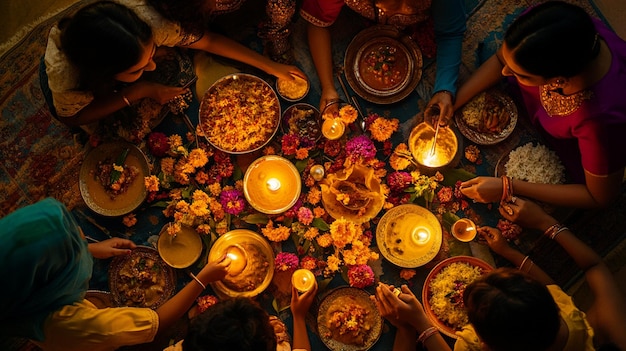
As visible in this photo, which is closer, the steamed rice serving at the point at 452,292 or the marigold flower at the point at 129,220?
the steamed rice serving at the point at 452,292

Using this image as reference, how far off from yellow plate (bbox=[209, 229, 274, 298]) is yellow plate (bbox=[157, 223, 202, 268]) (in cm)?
10

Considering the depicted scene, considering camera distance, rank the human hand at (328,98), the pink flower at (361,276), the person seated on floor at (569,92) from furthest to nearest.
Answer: the human hand at (328,98) < the pink flower at (361,276) < the person seated on floor at (569,92)

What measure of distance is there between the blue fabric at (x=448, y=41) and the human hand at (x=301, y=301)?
4.21 ft

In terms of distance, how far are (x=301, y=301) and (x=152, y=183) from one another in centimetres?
101

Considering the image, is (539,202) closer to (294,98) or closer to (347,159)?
(347,159)

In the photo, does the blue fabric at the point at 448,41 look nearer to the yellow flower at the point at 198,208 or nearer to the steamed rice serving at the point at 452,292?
the steamed rice serving at the point at 452,292

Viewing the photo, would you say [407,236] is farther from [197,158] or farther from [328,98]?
[197,158]

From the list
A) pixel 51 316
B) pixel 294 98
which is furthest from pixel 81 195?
pixel 294 98

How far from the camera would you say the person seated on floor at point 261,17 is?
2.36m

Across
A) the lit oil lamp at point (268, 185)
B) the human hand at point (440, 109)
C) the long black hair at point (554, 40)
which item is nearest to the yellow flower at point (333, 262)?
the lit oil lamp at point (268, 185)

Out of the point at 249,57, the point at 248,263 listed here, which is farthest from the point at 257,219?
the point at 249,57

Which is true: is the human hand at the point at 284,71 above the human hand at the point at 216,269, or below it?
above

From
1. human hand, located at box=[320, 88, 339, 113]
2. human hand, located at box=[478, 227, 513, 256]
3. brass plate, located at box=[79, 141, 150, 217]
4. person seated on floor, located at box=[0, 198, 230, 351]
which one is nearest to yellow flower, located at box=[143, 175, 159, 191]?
brass plate, located at box=[79, 141, 150, 217]

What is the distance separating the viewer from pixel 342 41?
9.81 ft
